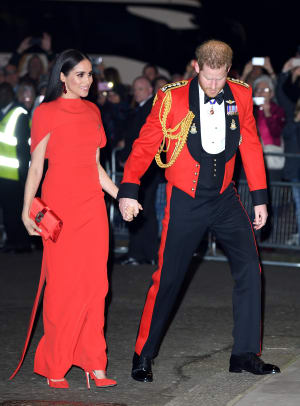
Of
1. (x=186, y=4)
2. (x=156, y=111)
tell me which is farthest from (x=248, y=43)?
(x=156, y=111)

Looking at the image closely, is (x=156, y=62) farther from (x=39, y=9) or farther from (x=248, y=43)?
(x=248, y=43)

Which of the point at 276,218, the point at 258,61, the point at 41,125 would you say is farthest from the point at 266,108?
the point at 41,125

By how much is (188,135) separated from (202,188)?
33 centimetres

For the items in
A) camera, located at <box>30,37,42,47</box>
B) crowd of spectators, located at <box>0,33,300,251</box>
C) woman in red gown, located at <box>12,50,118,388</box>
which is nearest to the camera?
woman in red gown, located at <box>12,50,118,388</box>

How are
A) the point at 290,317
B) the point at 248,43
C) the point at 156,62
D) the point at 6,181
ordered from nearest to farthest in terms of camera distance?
the point at 290,317 < the point at 6,181 < the point at 156,62 < the point at 248,43

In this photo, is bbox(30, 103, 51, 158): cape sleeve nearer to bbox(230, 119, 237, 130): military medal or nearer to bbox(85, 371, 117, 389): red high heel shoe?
bbox(230, 119, 237, 130): military medal

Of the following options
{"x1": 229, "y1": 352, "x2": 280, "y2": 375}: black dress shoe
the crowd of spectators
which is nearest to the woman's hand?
{"x1": 229, "y1": 352, "x2": 280, "y2": 375}: black dress shoe

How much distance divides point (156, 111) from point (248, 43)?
61.2 ft

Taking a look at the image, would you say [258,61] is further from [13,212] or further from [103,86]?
[13,212]

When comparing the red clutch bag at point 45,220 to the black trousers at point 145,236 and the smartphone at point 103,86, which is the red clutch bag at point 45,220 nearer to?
the black trousers at point 145,236

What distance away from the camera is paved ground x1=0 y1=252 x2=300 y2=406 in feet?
19.0

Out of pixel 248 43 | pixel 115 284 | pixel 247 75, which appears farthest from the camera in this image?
pixel 248 43

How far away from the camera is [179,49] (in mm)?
20062

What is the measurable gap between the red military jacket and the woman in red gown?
282 millimetres
